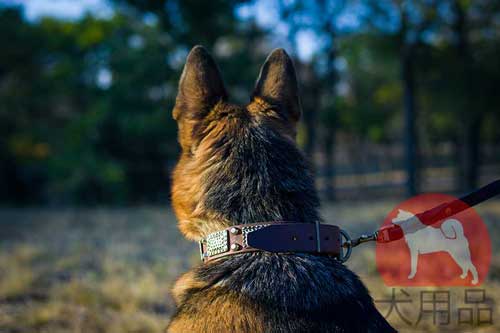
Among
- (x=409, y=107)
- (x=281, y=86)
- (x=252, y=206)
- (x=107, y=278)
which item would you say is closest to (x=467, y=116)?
(x=409, y=107)

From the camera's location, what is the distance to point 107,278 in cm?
591

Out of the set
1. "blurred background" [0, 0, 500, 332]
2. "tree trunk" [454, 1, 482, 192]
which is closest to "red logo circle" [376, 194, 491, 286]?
"blurred background" [0, 0, 500, 332]

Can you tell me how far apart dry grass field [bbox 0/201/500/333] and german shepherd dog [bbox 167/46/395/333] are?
193 cm

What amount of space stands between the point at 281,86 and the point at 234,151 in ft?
1.83

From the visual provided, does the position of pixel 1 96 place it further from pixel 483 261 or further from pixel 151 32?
pixel 483 261

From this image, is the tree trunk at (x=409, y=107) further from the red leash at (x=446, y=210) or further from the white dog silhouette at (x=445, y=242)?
the red leash at (x=446, y=210)

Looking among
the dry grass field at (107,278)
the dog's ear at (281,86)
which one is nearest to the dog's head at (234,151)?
the dog's ear at (281,86)

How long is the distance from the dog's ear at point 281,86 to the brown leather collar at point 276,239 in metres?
0.82

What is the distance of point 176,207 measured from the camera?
2494 millimetres

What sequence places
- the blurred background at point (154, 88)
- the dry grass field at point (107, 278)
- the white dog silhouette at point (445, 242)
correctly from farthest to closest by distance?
the blurred background at point (154, 88), the dry grass field at point (107, 278), the white dog silhouette at point (445, 242)

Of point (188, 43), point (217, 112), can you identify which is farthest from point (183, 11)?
point (217, 112)

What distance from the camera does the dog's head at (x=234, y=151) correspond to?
2166mm

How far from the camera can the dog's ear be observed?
2.56 metres

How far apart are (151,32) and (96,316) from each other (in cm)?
1345
